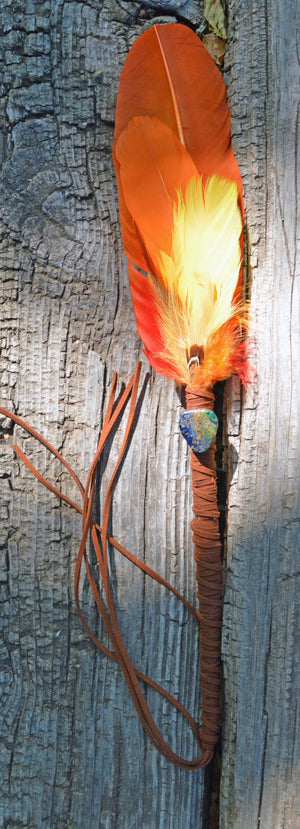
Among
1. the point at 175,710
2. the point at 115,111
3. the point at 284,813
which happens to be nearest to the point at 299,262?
the point at 115,111

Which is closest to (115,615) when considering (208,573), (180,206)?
(208,573)

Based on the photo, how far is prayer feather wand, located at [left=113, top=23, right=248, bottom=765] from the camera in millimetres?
1309

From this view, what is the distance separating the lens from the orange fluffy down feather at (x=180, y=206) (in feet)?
4.30

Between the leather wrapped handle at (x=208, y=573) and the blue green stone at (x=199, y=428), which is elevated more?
the blue green stone at (x=199, y=428)

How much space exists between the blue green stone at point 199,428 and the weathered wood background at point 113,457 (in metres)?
0.10

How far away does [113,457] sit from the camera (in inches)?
54.6

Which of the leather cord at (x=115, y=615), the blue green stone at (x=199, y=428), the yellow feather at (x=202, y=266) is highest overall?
the yellow feather at (x=202, y=266)

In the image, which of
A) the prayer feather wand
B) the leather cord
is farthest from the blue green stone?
the leather cord

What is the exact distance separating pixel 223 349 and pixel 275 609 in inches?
22.3

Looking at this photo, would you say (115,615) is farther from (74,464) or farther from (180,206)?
(180,206)

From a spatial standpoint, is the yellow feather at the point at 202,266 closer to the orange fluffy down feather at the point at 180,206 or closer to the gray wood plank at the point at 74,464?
the orange fluffy down feather at the point at 180,206

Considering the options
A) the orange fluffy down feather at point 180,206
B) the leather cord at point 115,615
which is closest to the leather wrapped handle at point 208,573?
the leather cord at point 115,615

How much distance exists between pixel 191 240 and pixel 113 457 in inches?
20.1

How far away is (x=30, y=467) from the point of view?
1.36 meters
